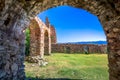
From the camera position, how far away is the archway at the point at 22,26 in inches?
162

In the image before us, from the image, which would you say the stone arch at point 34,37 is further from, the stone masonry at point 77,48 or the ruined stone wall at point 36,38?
the stone masonry at point 77,48

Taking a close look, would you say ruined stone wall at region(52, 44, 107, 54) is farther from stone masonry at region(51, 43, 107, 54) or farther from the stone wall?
the stone wall

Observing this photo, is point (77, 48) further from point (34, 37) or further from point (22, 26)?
point (22, 26)

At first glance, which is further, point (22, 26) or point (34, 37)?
point (34, 37)

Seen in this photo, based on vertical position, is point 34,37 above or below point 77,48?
above

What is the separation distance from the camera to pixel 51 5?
5.29 meters

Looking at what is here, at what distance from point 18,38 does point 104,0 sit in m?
2.17

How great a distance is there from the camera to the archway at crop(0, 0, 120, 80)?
4113 millimetres

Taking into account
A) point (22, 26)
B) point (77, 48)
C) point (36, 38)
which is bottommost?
point (77, 48)

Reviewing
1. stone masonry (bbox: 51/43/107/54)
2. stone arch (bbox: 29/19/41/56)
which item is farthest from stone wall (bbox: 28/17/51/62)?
stone masonry (bbox: 51/43/107/54)

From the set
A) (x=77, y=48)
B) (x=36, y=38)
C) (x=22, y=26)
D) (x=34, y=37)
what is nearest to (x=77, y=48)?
(x=77, y=48)

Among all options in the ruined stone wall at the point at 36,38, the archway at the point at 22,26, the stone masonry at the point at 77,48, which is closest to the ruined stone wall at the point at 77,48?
the stone masonry at the point at 77,48

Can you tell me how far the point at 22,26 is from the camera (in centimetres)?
488

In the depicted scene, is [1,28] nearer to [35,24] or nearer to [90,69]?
[90,69]
